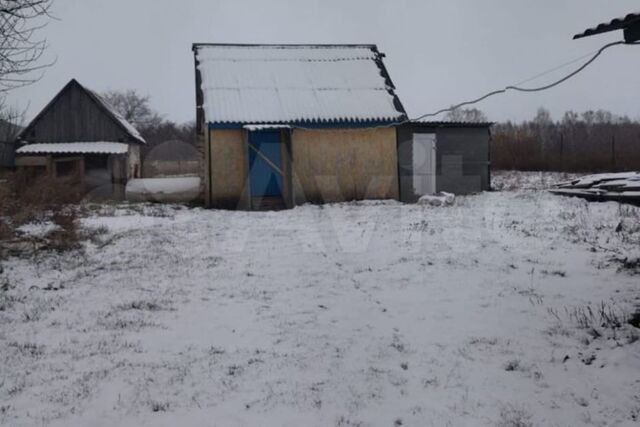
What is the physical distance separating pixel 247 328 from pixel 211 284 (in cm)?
173

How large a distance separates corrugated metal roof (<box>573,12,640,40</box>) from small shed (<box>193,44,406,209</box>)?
11.3m

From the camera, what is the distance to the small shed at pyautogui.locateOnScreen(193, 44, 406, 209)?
51.7 ft

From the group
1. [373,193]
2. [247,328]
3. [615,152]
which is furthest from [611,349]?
[615,152]

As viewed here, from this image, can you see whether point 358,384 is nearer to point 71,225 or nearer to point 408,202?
point 71,225

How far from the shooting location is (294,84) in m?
17.4

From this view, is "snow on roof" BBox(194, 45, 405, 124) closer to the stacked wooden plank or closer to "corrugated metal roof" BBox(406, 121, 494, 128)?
"corrugated metal roof" BBox(406, 121, 494, 128)

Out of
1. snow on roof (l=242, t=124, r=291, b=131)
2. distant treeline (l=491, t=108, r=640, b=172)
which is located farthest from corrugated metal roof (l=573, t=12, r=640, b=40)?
distant treeline (l=491, t=108, r=640, b=172)

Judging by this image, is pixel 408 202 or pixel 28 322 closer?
Result: pixel 28 322

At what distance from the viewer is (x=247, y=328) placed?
15.8ft

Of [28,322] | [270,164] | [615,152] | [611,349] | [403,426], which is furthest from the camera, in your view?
[615,152]

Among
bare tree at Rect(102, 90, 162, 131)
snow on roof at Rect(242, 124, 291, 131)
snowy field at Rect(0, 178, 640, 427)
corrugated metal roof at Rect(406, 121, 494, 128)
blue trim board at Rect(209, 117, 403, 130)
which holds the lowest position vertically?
snowy field at Rect(0, 178, 640, 427)

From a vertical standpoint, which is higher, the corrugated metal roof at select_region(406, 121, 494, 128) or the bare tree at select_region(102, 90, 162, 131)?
the bare tree at select_region(102, 90, 162, 131)

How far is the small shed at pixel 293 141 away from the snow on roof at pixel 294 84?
3cm

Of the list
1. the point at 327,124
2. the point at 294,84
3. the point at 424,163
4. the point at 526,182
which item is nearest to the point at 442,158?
the point at 424,163
